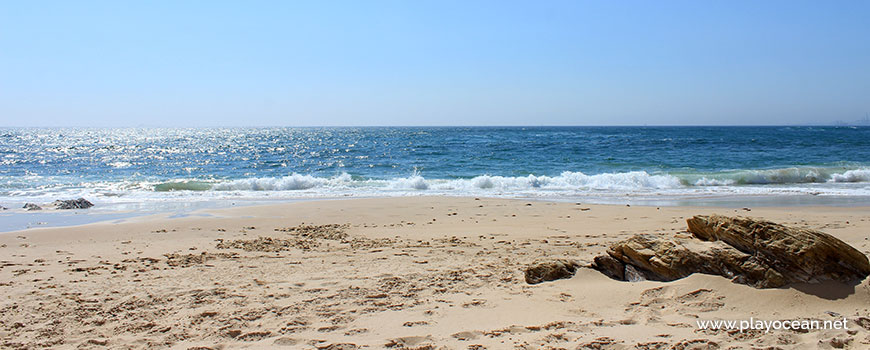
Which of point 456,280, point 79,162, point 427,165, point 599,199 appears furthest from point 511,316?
point 79,162

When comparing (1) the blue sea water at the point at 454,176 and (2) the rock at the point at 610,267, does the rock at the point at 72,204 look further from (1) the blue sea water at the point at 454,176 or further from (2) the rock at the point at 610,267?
(2) the rock at the point at 610,267

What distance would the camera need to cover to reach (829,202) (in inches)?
509

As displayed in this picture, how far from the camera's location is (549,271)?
505cm

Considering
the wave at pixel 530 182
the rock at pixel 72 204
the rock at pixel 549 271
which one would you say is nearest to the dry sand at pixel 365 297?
the rock at pixel 549 271

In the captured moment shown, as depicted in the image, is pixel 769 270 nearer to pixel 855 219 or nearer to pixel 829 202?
pixel 855 219

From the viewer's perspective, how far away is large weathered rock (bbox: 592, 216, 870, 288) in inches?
165

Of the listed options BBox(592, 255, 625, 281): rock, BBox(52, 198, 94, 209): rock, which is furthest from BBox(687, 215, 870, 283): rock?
BBox(52, 198, 94, 209): rock

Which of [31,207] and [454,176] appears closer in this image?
[31,207]

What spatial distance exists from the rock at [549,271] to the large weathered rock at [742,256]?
0.29 m

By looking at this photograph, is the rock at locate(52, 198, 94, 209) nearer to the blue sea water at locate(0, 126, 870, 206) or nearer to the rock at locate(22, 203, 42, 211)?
the rock at locate(22, 203, 42, 211)

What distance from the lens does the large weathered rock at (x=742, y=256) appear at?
4180 mm

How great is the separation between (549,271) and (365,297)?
6.18 ft

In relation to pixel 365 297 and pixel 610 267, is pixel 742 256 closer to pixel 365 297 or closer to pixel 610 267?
pixel 610 267

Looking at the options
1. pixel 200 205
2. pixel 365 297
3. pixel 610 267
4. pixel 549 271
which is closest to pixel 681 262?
pixel 610 267
